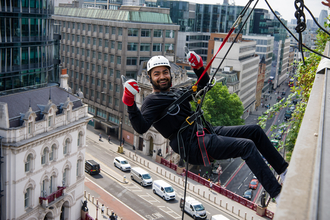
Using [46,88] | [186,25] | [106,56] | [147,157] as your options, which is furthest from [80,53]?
[186,25]

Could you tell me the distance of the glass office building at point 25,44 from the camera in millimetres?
35281

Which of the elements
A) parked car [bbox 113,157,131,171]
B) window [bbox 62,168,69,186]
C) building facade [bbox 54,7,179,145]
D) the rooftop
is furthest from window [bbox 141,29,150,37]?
window [bbox 62,168,69,186]

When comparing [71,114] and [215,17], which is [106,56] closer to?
[71,114]

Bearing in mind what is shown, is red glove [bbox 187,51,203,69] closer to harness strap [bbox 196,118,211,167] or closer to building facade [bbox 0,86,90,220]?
harness strap [bbox 196,118,211,167]

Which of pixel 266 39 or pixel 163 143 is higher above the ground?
pixel 266 39

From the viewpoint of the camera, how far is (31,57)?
39.1m

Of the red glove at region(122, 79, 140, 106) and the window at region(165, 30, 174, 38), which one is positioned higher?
the window at region(165, 30, 174, 38)

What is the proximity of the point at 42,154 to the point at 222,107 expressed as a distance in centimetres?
3567

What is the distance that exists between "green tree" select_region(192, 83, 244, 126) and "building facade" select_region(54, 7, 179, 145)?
1354 cm

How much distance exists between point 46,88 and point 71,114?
455 centimetres

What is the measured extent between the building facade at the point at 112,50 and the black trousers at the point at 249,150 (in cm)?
5394

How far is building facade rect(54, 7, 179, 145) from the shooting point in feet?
225

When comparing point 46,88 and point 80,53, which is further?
point 80,53

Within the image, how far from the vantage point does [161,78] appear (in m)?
11.3
